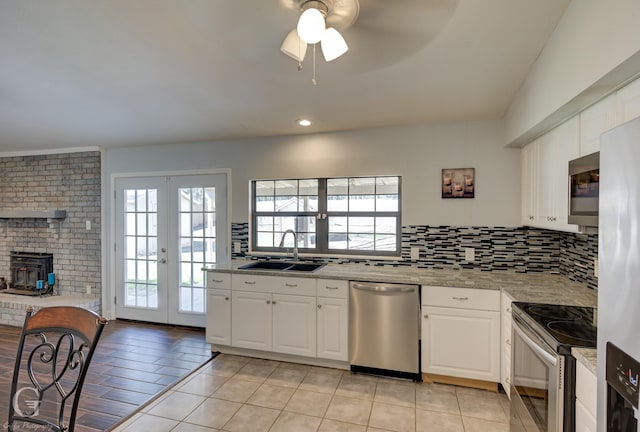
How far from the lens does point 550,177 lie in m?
2.29

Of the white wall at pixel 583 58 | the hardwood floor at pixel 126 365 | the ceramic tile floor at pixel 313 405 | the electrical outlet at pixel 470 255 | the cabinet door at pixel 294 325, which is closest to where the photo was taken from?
the white wall at pixel 583 58

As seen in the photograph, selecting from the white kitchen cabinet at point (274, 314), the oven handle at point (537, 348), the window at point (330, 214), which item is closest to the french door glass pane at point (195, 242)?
the window at point (330, 214)

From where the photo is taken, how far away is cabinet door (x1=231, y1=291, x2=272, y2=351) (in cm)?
310

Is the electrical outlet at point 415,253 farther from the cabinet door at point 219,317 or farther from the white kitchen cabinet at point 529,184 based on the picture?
the cabinet door at point 219,317

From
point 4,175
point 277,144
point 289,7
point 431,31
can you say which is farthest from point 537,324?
point 4,175

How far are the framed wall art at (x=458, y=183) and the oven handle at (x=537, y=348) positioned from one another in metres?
1.50

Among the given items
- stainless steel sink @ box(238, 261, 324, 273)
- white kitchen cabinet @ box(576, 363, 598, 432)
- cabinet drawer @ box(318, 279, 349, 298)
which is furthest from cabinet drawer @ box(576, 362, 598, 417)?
stainless steel sink @ box(238, 261, 324, 273)

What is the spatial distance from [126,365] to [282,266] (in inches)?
65.6

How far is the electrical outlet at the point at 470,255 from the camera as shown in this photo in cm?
309

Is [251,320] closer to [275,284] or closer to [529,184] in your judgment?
[275,284]

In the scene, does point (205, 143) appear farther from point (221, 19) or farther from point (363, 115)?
point (221, 19)

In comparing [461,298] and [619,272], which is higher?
[619,272]

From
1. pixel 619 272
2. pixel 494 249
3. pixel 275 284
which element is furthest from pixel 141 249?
pixel 619 272

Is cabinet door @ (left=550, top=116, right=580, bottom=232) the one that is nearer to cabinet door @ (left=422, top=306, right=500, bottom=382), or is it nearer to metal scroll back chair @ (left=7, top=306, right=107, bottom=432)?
cabinet door @ (left=422, top=306, right=500, bottom=382)
